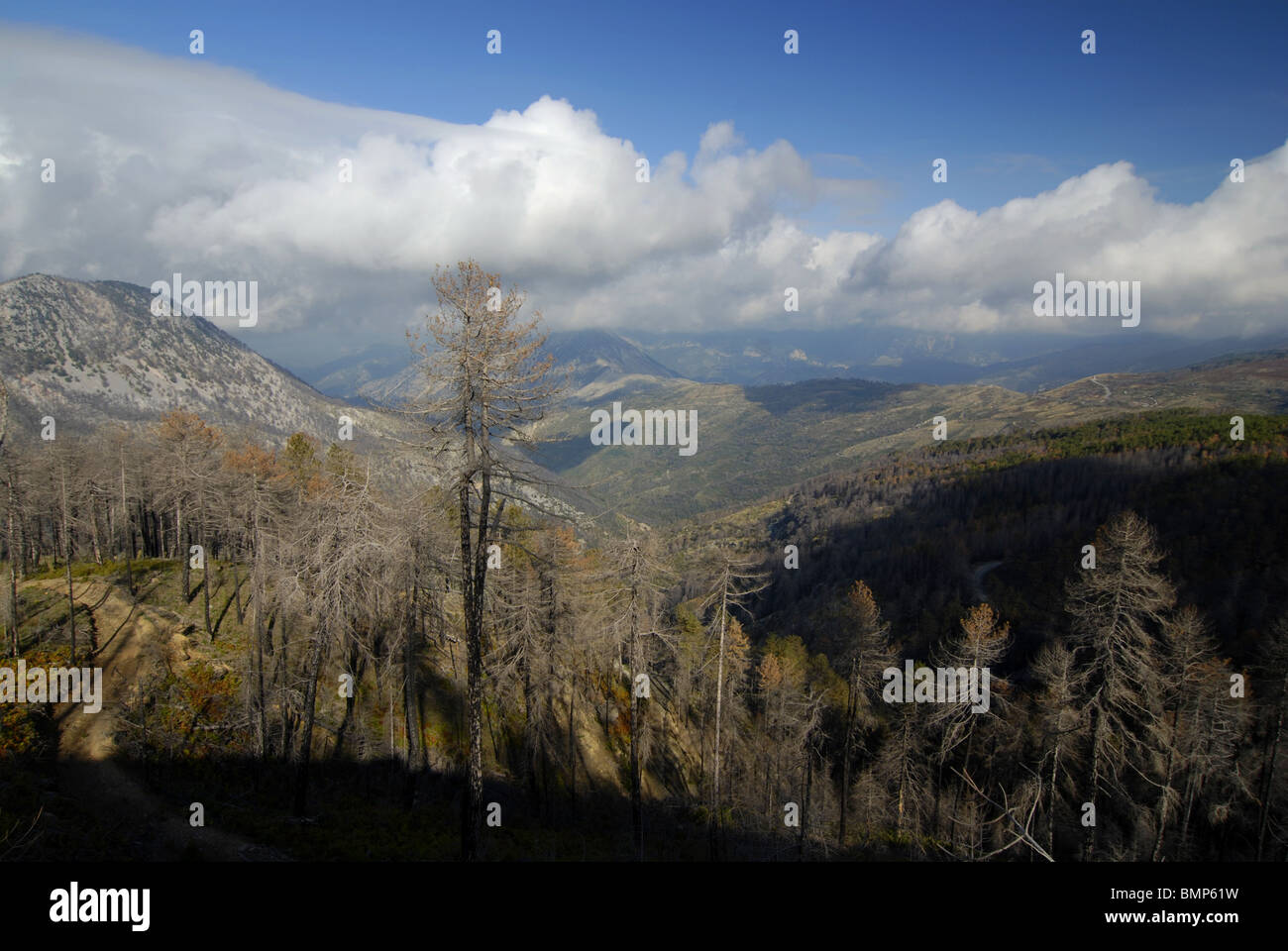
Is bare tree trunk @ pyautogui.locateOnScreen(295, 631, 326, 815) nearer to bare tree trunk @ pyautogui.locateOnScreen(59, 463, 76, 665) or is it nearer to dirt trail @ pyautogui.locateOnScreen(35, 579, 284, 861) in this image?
dirt trail @ pyautogui.locateOnScreen(35, 579, 284, 861)

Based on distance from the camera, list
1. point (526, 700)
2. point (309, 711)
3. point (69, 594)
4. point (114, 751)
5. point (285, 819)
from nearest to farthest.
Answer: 1. point (309, 711)
2. point (285, 819)
3. point (114, 751)
4. point (526, 700)
5. point (69, 594)

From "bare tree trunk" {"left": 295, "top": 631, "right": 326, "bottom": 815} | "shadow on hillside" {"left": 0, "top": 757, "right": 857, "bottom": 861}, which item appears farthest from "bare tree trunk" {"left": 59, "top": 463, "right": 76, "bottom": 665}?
"bare tree trunk" {"left": 295, "top": 631, "right": 326, "bottom": 815}

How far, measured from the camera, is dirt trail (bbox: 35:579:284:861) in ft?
57.2

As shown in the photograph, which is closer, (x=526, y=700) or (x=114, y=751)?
(x=114, y=751)

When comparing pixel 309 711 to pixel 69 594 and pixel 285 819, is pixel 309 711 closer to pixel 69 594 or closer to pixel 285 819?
pixel 285 819

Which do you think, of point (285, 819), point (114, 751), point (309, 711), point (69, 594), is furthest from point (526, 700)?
point (69, 594)

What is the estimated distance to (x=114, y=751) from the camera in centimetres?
2258

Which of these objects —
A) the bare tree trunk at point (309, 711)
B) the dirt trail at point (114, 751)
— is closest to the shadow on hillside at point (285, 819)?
the dirt trail at point (114, 751)

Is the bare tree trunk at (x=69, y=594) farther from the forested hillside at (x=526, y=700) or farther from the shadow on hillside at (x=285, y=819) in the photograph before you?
the shadow on hillside at (x=285, y=819)

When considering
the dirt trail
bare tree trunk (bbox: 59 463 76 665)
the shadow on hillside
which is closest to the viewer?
the shadow on hillside
